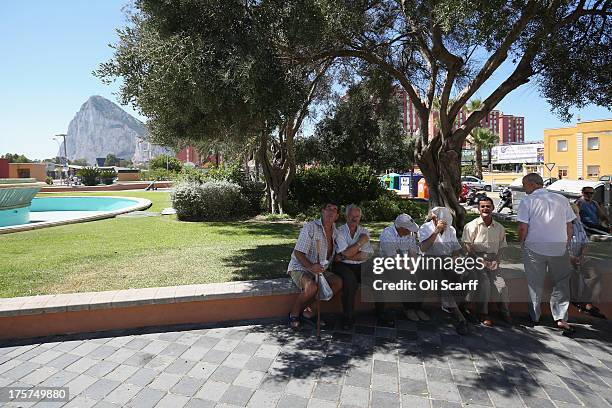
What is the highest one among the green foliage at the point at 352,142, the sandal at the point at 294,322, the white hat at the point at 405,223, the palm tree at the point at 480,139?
Answer: the palm tree at the point at 480,139

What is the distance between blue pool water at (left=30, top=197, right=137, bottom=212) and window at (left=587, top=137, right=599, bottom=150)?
4147cm

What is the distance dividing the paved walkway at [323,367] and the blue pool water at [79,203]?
18787 millimetres

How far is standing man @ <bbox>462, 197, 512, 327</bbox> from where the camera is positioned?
4.43m

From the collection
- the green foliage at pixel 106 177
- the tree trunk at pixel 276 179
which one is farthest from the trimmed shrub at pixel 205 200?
the green foliage at pixel 106 177

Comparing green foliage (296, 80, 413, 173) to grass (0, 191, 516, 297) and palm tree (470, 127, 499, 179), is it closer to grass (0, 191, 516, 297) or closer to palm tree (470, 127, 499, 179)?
grass (0, 191, 516, 297)

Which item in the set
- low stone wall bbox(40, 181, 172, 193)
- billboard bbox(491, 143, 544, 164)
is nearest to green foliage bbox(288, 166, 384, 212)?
low stone wall bbox(40, 181, 172, 193)

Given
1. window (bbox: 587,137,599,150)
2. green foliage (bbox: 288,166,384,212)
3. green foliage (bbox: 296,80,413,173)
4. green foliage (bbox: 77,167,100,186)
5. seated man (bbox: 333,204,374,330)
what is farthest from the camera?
green foliage (bbox: 77,167,100,186)

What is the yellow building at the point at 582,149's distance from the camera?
3728 centimetres

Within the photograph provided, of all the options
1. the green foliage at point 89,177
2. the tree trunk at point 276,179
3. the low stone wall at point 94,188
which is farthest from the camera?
the green foliage at point 89,177

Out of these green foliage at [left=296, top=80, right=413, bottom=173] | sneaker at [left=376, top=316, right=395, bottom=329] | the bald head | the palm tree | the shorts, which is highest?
the palm tree

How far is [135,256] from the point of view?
7.01 meters

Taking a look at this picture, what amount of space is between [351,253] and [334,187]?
484 inches

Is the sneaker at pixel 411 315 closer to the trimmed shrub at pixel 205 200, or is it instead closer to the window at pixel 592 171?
the trimmed shrub at pixel 205 200

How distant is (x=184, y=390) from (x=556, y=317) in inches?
153
